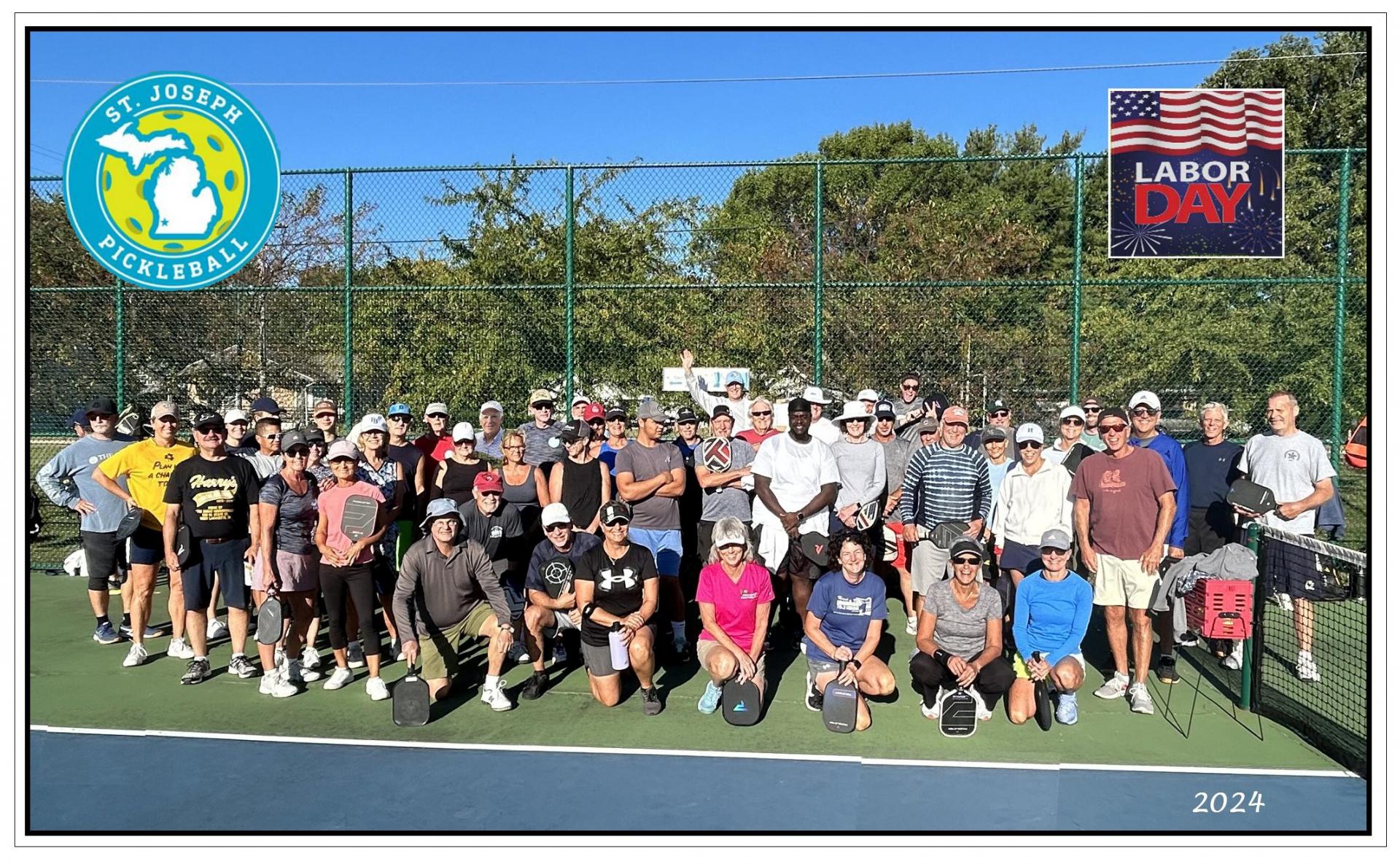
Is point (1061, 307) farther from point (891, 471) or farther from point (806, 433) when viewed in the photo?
point (806, 433)

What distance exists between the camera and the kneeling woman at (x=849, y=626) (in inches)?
255

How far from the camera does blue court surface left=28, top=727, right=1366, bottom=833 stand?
16.3 ft

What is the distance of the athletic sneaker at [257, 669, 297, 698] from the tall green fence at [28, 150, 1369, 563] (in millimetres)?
4824

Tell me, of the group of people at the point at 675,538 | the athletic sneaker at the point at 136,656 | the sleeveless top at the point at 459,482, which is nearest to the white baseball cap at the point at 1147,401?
the group of people at the point at 675,538

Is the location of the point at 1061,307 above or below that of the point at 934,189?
below

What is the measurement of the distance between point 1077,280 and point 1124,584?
13.4ft

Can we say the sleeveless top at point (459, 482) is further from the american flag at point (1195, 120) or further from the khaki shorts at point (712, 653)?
the american flag at point (1195, 120)

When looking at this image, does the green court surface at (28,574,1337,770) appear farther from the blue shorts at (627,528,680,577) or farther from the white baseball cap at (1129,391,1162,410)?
the white baseball cap at (1129,391,1162,410)

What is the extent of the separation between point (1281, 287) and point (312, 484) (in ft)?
34.7

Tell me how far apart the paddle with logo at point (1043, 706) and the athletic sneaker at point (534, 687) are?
10.3 ft

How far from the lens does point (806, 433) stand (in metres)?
7.59

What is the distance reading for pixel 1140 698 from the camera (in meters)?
6.64

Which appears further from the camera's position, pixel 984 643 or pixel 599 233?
pixel 599 233
